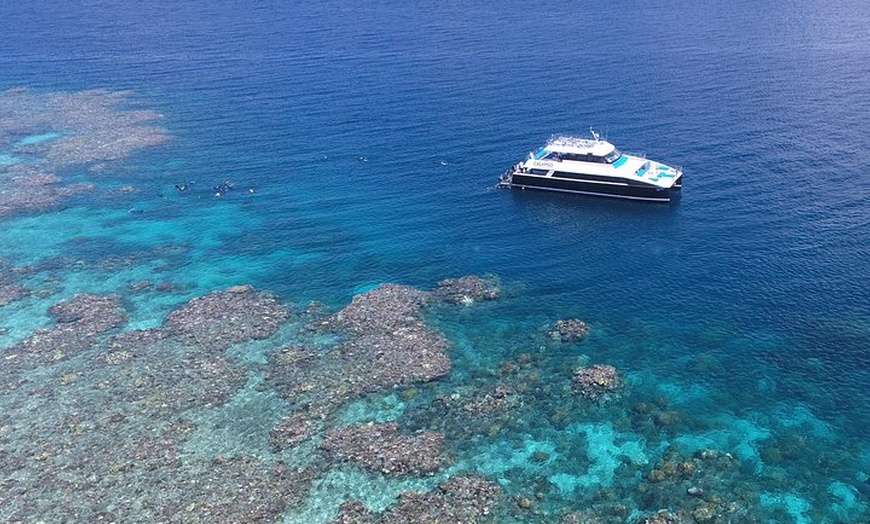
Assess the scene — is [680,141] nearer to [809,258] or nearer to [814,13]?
[809,258]

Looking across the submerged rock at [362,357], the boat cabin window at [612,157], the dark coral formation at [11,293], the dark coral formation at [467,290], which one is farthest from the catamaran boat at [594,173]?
the dark coral formation at [11,293]

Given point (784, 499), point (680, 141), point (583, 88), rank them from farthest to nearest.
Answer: point (583, 88)
point (680, 141)
point (784, 499)

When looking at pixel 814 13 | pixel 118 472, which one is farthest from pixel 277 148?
pixel 814 13

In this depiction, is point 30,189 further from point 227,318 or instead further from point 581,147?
point 581,147

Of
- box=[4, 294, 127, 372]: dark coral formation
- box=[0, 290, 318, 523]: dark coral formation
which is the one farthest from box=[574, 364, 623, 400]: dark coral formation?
box=[4, 294, 127, 372]: dark coral formation

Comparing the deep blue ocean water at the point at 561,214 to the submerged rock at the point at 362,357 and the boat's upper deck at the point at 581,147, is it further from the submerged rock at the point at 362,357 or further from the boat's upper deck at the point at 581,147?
the boat's upper deck at the point at 581,147
